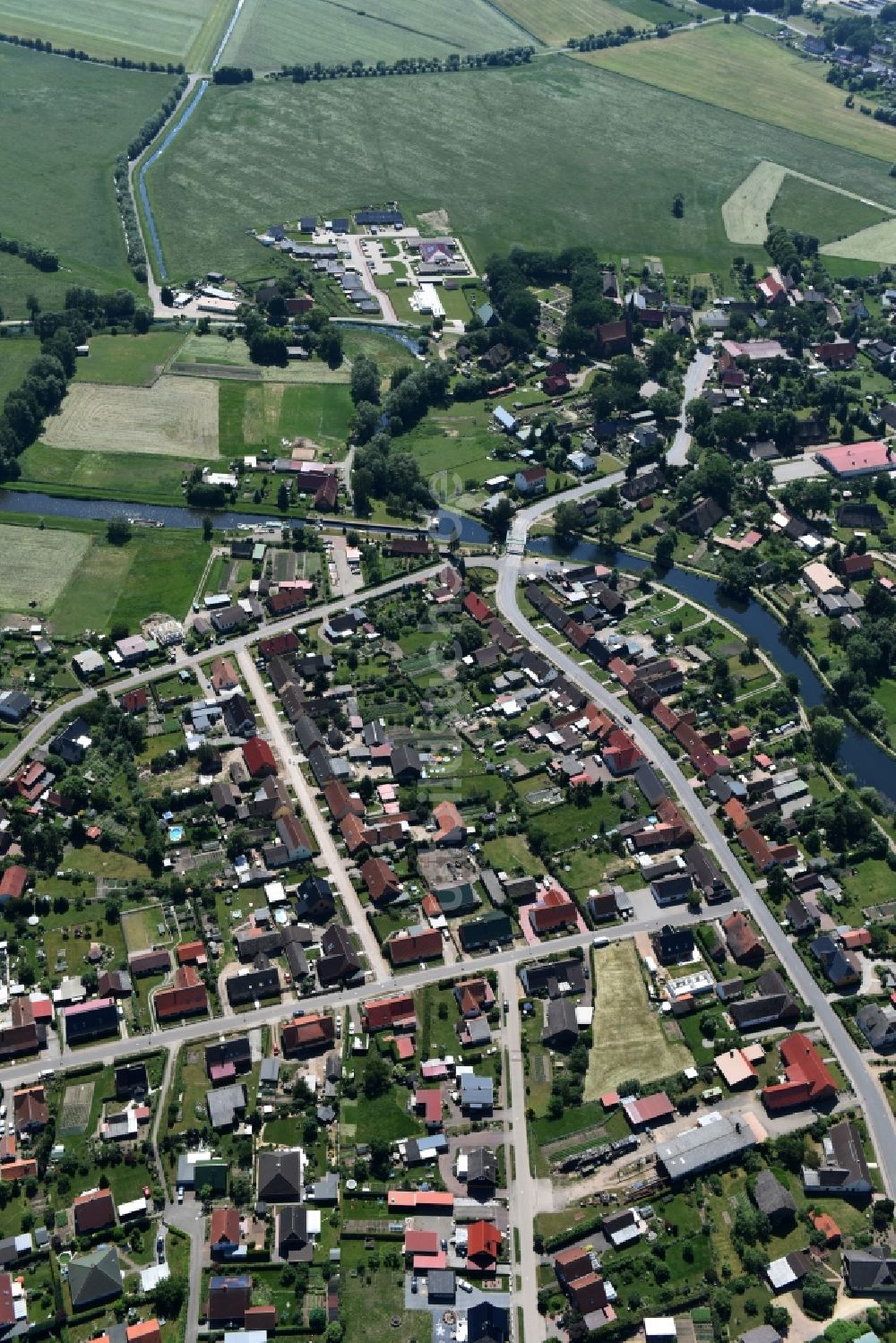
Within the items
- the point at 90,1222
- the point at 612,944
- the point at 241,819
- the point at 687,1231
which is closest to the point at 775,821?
the point at 612,944

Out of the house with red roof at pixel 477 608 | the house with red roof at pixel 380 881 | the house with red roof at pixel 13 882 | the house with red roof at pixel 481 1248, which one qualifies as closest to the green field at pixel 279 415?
the house with red roof at pixel 477 608

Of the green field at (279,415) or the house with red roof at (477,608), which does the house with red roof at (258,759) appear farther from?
the green field at (279,415)

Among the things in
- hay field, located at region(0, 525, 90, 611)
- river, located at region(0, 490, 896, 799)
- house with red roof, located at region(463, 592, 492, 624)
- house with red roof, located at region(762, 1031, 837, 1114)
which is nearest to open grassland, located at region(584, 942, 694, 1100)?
house with red roof, located at region(762, 1031, 837, 1114)

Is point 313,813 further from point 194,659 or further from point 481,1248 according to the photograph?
point 481,1248

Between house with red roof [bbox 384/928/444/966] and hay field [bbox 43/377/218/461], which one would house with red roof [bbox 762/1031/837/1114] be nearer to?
house with red roof [bbox 384/928/444/966]

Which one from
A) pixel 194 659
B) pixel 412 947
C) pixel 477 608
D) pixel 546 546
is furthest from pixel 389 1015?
pixel 546 546

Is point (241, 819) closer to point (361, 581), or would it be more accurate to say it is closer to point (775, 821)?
point (361, 581)
